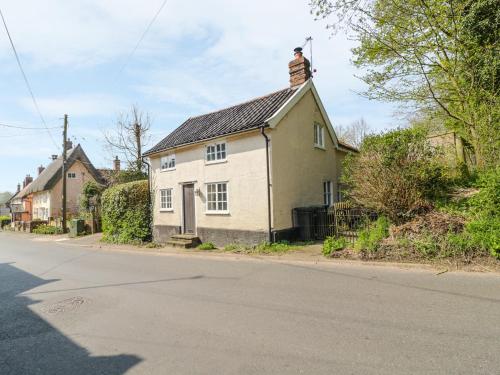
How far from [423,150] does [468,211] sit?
89.7 inches

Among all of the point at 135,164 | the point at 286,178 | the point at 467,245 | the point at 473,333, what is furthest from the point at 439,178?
the point at 135,164

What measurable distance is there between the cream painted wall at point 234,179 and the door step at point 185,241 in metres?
0.72

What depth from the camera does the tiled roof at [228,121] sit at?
525 inches

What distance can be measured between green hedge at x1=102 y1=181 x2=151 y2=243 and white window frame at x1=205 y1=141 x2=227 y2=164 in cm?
557

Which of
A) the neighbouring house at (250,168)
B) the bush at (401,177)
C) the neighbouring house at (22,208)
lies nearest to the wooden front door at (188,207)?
the neighbouring house at (250,168)

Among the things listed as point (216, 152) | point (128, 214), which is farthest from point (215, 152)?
point (128, 214)

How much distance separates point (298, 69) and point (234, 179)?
655 centimetres

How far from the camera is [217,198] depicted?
46.5ft

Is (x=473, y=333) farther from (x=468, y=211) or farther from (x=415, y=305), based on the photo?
(x=468, y=211)

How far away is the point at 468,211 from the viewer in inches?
335

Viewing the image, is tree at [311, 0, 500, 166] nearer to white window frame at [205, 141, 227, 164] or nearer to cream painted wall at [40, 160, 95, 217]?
white window frame at [205, 141, 227, 164]

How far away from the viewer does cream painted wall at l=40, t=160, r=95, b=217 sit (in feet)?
114

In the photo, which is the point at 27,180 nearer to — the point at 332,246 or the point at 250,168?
the point at 250,168

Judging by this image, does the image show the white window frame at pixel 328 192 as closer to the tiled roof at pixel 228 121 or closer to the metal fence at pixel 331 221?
the metal fence at pixel 331 221
